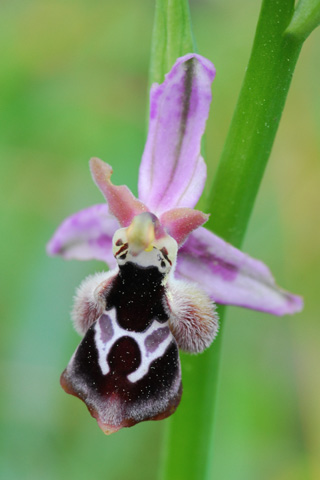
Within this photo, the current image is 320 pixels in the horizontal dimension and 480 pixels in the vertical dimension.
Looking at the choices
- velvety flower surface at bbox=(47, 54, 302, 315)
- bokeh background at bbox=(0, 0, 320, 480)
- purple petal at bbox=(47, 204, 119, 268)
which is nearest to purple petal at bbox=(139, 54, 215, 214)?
velvety flower surface at bbox=(47, 54, 302, 315)

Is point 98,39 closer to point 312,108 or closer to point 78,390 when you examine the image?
point 312,108

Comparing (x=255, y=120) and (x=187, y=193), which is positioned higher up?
(x=255, y=120)

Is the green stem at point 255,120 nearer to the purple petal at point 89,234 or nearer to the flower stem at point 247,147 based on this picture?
the flower stem at point 247,147

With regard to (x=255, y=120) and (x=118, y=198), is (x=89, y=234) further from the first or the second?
(x=255, y=120)

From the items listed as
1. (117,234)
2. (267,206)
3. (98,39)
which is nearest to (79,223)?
(117,234)

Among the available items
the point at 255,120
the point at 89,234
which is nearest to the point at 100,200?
the point at 89,234

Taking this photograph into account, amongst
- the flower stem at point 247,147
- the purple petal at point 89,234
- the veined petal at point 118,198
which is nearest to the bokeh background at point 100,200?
the purple petal at point 89,234
